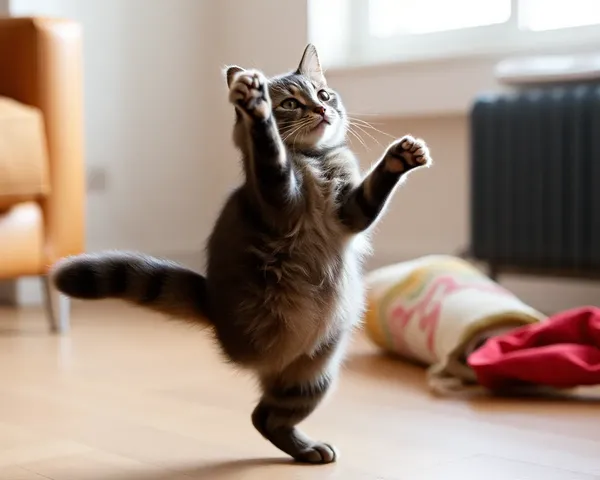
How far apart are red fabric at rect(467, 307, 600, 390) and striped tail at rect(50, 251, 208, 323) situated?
2.52 feet

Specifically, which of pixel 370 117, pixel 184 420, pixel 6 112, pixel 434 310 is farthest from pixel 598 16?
pixel 184 420

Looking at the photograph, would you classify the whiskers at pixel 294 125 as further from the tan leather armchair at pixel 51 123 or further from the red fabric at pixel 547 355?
the tan leather armchair at pixel 51 123

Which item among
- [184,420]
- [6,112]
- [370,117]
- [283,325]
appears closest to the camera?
[283,325]

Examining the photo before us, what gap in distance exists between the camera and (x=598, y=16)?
122 inches

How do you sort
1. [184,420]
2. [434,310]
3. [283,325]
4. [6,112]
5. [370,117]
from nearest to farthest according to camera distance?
1. [283,325]
2. [184,420]
3. [434,310]
4. [6,112]
5. [370,117]

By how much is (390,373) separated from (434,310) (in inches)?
6.8

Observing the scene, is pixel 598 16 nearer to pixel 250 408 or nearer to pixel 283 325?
pixel 250 408

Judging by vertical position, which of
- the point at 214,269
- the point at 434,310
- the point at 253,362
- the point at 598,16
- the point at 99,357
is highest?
the point at 598,16

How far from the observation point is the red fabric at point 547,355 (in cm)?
188

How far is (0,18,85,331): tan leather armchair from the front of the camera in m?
2.77

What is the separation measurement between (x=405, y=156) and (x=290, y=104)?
0.18m

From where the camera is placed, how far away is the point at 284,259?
1.31 metres

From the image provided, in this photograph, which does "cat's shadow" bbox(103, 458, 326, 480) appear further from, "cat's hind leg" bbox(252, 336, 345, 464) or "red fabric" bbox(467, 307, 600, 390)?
"red fabric" bbox(467, 307, 600, 390)

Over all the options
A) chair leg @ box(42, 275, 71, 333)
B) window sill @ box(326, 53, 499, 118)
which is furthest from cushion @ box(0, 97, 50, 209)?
window sill @ box(326, 53, 499, 118)
